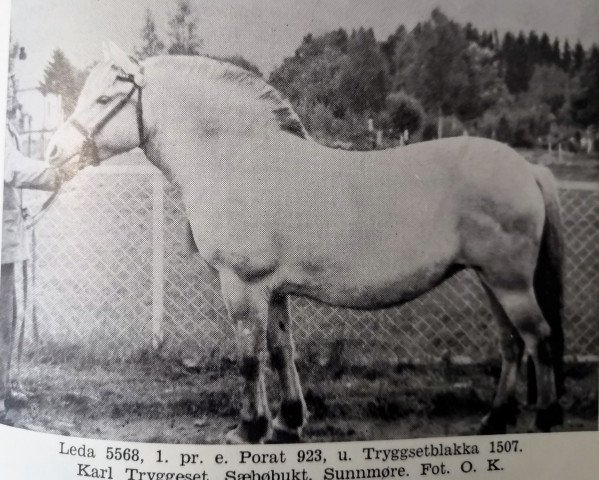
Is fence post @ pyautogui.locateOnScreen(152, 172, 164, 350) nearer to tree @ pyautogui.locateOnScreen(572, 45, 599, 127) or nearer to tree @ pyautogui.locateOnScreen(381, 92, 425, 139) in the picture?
tree @ pyautogui.locateOnScreen(381, 92, 425, 139)

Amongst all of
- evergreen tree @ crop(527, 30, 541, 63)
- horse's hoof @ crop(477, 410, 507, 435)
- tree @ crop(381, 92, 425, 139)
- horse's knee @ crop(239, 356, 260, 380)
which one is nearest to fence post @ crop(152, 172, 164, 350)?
A: horse's knee @ crop(239, 356, 260, 380)

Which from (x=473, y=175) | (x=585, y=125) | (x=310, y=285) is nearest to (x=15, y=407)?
(x=310, y=285)

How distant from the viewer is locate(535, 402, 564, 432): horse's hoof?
3.04ft

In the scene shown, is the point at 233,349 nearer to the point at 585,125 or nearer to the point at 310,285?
the point at 310,285

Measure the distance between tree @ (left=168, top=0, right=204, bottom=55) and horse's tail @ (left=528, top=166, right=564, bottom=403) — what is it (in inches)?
20.4

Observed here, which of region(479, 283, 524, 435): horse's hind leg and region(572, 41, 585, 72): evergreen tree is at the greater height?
region(572, 41, 585, 72): evergreen tree

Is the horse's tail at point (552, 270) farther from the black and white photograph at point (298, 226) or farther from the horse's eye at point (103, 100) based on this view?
the horse's eye at point (103, 100)

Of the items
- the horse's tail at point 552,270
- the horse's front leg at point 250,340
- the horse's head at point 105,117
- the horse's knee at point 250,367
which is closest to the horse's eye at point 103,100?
the horse's head at point 105,117

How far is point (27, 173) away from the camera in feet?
3.13

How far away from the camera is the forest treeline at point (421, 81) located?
→ 92cm

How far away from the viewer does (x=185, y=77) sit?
92 cm

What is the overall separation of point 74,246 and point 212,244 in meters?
0.19

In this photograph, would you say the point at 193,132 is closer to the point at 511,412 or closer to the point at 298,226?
the point at 298,226

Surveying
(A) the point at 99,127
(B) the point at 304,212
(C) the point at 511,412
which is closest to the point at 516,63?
(B) the point at 304,212
